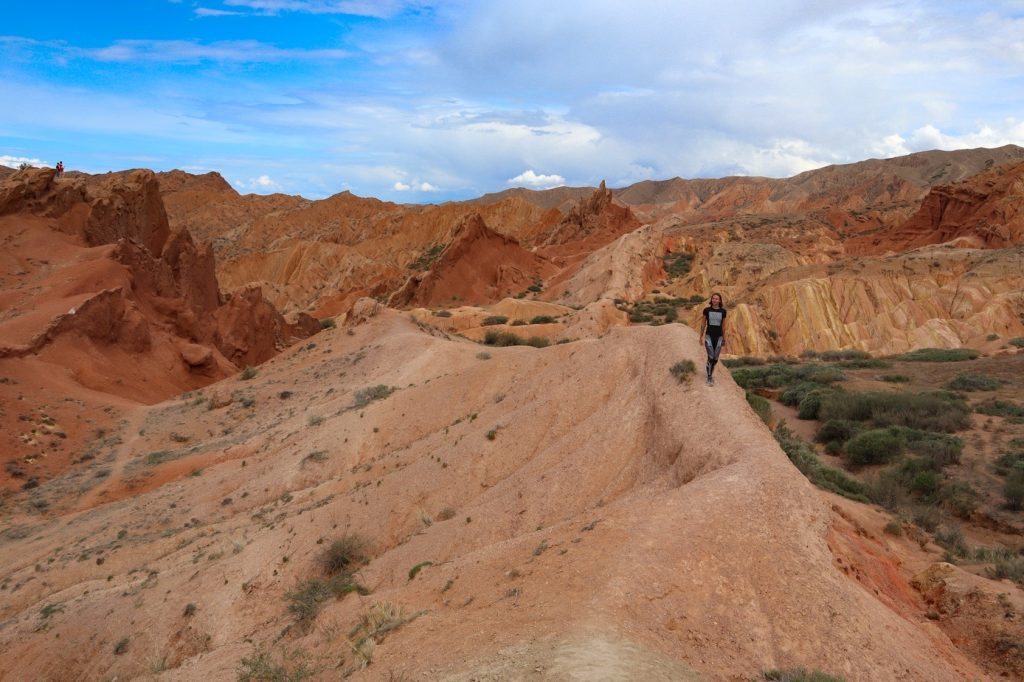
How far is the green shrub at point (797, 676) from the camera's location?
4961 millimetres

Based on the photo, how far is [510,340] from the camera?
2986 centimetres

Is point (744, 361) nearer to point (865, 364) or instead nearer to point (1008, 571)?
point (865, 364)

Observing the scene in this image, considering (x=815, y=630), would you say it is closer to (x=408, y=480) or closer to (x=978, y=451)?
(x=408, y=480)

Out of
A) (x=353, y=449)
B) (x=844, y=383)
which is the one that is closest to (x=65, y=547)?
(x=353, y=449)

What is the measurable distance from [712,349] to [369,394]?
1293 cm

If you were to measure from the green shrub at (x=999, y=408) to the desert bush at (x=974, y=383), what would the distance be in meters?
1.38

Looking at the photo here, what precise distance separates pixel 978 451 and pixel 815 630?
1363 centimetres

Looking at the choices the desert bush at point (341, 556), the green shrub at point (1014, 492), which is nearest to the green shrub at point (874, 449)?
the green shrub at point (1014, 492)

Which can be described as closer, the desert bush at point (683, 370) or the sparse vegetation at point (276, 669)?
the sparse vegetation at point (276, 669)

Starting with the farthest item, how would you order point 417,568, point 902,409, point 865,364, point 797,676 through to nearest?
point 865,364
point 902,409
point 417,568
point 797,676

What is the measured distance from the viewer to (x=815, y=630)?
562 centimetres

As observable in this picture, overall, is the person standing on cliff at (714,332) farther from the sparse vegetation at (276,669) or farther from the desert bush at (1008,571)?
the sparse vegetation at (276,669)

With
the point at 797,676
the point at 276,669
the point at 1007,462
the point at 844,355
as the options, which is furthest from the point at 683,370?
the point at 844,355

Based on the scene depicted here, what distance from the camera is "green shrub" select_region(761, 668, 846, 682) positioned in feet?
16.3
